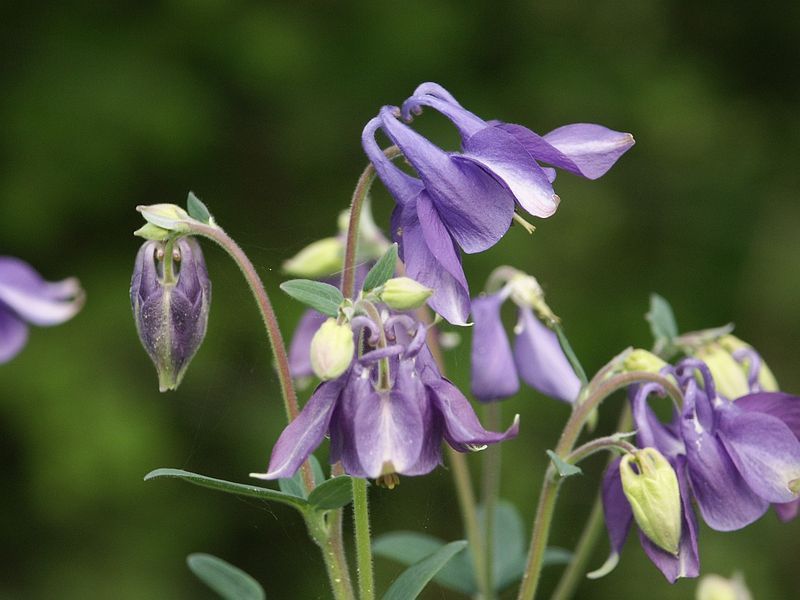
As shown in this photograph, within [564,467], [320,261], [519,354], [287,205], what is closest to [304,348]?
[320,261]

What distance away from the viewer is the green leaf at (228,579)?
1320 millimetres

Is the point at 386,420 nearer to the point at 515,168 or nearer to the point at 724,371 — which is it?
the point at 515,168

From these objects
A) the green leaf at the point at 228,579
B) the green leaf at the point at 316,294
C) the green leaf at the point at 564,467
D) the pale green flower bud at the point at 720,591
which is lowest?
the pale green flower bud at the point at 720,591

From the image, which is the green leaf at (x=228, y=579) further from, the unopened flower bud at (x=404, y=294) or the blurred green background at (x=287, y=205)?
the blurred green background at (x=287, y=205)

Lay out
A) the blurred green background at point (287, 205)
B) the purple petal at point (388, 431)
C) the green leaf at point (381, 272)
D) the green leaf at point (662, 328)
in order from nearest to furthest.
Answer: the purple petal at point (388, 431) < the green leaf at point (381, 272) < the green leaf at point (662, 328) < the blurred green background at point (287, 205)

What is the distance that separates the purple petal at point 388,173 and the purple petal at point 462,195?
19mm

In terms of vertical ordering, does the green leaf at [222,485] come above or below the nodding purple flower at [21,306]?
above

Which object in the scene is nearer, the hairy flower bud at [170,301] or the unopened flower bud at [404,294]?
the unopened flower bud at [404,294]

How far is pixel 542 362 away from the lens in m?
1.54

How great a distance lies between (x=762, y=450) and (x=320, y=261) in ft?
2.18

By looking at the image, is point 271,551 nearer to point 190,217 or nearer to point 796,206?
point 796,206

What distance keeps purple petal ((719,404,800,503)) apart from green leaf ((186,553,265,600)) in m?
0.55

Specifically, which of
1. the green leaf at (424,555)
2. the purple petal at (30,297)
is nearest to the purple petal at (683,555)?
the green leaf at (424,555)

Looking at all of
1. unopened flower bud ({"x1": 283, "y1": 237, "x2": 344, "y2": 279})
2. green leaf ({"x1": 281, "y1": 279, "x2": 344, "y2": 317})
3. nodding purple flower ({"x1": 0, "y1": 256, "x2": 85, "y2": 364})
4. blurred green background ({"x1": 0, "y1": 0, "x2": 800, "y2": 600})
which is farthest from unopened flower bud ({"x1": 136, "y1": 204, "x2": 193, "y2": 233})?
blurred green background ({"x1": 0, "y1": 0, "x2": 800, "y2": 600})
